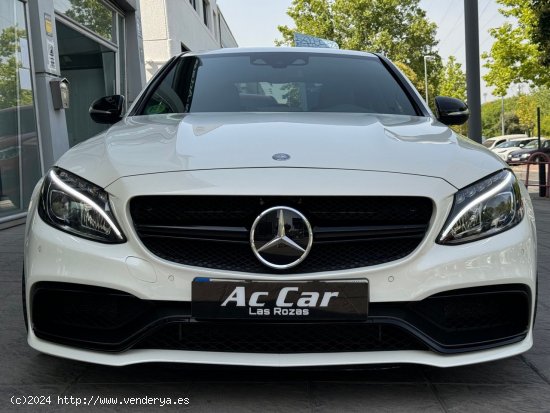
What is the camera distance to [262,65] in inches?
155

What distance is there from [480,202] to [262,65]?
6.40 ft

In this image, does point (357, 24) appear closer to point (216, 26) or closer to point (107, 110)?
point (216, 26)

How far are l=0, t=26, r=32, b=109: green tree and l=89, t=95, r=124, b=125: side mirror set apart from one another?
15.2 feet

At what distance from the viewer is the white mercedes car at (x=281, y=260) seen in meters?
2.17

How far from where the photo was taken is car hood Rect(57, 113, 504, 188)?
2.35 meters

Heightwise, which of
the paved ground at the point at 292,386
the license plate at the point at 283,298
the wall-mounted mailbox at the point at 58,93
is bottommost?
the paved ground at the point at 292,386

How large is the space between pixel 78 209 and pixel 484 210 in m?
1.40

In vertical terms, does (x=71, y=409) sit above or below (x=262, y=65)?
below

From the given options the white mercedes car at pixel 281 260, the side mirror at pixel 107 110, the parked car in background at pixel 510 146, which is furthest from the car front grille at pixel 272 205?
the parked car in background at pixel 510 146

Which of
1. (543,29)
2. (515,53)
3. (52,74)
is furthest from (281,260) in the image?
(515,53)

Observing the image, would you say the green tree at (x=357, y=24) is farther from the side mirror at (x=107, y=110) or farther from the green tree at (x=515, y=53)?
the side mirror at (x=107, y=110)

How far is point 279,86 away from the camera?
3758 millimetres

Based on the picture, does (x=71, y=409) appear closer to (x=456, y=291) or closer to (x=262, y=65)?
(x=456, y=291)

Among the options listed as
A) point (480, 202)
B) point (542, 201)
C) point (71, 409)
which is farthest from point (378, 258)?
point (542, 201)
